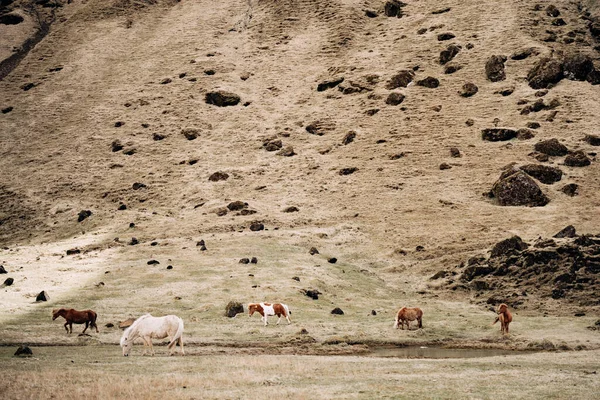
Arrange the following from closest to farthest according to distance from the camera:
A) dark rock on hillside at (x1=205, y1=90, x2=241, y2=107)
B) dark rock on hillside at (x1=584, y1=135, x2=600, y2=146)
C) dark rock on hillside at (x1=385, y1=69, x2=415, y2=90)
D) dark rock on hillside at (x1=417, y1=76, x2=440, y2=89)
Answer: dark rock on hillside at (x1=584, y1=135, x2=600, y2=146), dark rock on hillside at (x1=417, y1=76, x2=440, y2=89), dark rock on hillside at (x1=385, y1=69, x2=415, y2=90), dark rock on hillside at (x1=205, y1=90, x2=241, y2=107)

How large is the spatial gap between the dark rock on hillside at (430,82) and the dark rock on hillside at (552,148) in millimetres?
23728

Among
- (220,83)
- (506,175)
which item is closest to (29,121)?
(220,83)

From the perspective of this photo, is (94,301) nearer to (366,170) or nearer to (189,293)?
(189,293)

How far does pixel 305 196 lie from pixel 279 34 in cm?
5696

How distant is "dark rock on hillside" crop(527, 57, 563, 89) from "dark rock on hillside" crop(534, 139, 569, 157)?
16145 mm

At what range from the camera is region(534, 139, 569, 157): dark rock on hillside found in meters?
75.6

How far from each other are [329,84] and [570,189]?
4708 cm

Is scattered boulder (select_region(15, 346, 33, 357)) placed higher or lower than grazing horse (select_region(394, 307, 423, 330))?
higher

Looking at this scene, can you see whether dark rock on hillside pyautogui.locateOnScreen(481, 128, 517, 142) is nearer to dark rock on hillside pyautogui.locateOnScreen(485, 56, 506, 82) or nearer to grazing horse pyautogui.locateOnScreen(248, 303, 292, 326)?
dark rock on hillside pyautogui.locateOnScreen(485, 56, 506, 82)

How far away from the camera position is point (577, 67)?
90.6 meters

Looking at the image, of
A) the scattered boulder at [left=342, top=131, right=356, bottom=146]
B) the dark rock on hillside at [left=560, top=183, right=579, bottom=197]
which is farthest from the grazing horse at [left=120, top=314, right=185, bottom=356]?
the scattered boulder at [left=342, top=131, right=356, bottom=146]

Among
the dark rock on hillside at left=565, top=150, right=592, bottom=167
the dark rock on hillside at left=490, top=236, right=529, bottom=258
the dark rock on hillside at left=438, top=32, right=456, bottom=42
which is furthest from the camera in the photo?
the dark rock on hillside at left=438, top=32, right=456, bottom=42

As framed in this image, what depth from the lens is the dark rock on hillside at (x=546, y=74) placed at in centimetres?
8912

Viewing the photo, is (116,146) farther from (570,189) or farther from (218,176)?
(570,189)
